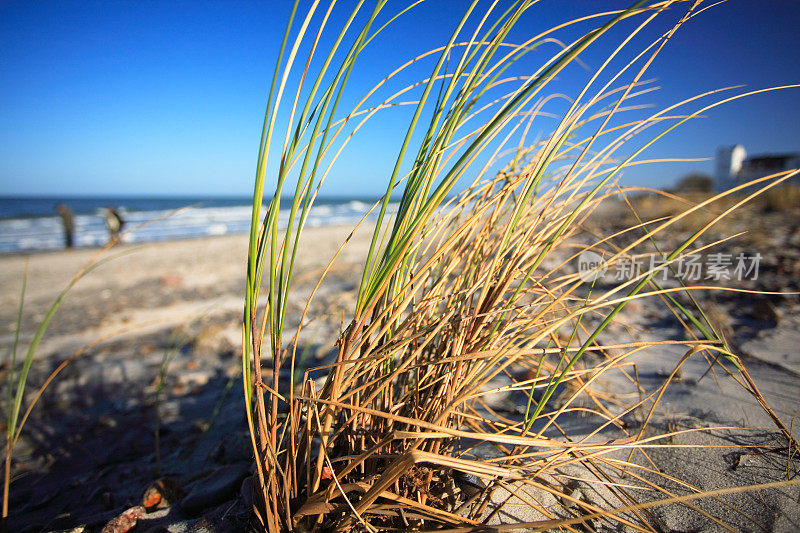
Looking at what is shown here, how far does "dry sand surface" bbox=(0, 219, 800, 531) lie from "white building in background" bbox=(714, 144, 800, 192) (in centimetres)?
1510

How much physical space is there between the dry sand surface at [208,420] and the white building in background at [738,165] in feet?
49.6

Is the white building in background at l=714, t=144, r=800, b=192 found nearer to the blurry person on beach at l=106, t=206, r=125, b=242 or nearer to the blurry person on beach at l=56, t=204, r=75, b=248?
the blurry person on beach at l=106, t=206, r=125, b=242

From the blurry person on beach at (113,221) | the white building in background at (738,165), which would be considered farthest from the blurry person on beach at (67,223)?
the white building in background at (738,165)

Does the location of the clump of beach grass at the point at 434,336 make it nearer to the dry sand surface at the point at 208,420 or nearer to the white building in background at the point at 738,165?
the dry sand surface at the point at 208,420

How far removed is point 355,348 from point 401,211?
0.27 m

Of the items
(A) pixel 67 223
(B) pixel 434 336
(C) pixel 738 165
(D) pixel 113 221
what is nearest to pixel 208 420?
(B) pixel 434 336

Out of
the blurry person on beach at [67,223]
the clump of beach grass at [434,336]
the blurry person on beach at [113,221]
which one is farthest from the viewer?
the blurry person on beach at [67,223]

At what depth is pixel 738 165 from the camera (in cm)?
1506

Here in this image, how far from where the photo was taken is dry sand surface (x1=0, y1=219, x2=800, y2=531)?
0.90m

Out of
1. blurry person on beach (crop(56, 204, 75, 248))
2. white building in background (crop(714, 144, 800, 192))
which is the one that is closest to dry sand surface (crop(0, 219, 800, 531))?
blurry person on beach (crop(56, 204, 75, 248))

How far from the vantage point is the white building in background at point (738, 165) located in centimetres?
1286

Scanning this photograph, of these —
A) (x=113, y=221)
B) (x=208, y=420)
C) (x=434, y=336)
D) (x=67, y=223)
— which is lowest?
(x=208, y=420)

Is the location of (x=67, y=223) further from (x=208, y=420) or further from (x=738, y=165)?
(x=738, y=165)

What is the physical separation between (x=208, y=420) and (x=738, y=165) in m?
20.2
